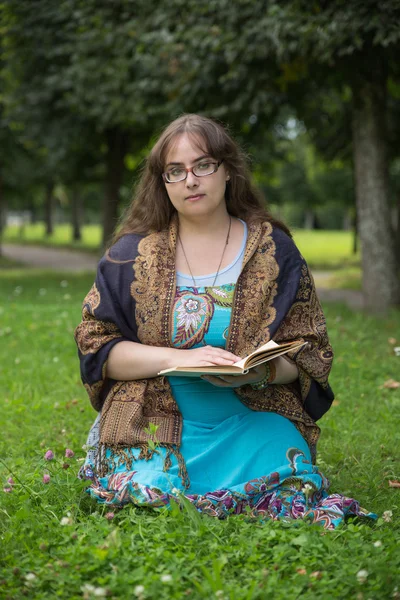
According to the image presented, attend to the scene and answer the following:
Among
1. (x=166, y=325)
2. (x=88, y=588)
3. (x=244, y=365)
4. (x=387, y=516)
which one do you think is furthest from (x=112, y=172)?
(x=88, y=588)

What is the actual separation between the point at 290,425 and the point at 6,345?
16.5 ft

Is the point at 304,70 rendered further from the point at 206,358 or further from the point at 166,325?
the point at 206,358

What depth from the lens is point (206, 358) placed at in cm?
317

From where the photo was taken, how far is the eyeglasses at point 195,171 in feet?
11.6

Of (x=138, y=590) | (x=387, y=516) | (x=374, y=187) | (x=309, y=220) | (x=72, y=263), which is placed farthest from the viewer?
(x=309, y=220)

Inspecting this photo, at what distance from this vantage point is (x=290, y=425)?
140 inches

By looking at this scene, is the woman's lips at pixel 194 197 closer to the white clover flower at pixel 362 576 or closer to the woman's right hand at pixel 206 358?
the woman's right hand at pixel 206 358

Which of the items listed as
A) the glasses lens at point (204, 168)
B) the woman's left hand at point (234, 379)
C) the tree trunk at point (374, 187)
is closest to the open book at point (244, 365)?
the woman's left hand at point (234, 379)

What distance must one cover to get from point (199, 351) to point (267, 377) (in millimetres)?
350

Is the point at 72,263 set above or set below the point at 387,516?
below

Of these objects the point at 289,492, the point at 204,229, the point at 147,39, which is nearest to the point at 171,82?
the point at 147,39

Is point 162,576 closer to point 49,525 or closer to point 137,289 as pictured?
point 49,525

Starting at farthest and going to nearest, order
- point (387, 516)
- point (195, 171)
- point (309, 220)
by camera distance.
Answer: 1. point (309, 220)
2. point (195, 171)
3. point (387, 516)

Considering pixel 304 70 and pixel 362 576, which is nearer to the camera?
pixel 362 576
